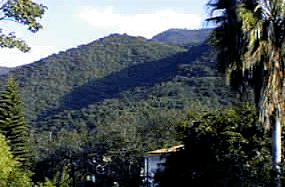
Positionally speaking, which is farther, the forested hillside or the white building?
the forested hillside

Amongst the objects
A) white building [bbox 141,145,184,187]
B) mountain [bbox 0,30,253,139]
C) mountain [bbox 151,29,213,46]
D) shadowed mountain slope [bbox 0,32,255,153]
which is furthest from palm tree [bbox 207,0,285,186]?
mountain [bbox 151,29,213,46]

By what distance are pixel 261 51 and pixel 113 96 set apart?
282 ft

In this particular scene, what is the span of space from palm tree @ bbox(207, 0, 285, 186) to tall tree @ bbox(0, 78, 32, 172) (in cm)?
3337

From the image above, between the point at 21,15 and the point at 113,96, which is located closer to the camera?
the point at 21,15

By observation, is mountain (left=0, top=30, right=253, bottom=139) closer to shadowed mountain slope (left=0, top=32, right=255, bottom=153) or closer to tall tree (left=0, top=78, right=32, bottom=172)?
shadowed mountain slope (left=0, top=32, right=255, bottom=153)

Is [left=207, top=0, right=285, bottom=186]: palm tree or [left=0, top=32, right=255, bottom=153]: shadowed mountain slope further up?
[left=207, top=0, right=285, bottom=186]: palm tree

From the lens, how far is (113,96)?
95.2 m

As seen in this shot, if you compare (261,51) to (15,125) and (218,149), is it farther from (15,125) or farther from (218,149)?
(15,125)

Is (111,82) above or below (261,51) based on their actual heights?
below

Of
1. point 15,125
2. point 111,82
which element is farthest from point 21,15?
point 111,82

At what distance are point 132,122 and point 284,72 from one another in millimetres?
47387

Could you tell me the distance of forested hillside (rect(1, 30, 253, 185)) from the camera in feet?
154

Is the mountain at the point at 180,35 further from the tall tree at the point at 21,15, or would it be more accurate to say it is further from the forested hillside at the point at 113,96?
the tall tree at the point at 21,15

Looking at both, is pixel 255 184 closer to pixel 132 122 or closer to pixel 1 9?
pixel 1 9
